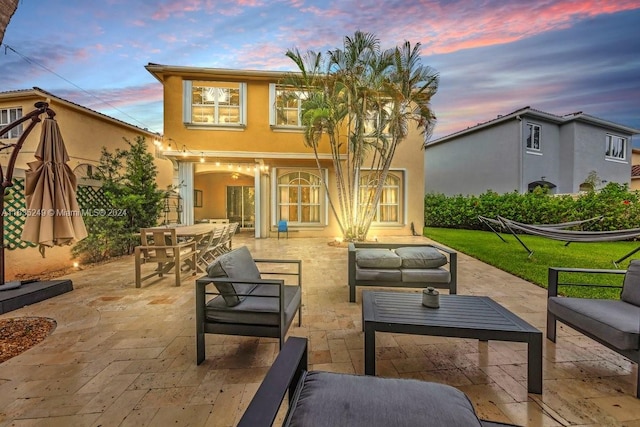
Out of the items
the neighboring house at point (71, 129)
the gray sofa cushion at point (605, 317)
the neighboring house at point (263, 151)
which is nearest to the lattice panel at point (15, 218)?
the neighboring house at point (71, 129)

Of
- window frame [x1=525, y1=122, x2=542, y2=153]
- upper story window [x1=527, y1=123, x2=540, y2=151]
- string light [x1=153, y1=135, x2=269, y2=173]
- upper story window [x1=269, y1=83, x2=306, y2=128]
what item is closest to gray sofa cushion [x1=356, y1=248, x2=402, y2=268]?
string light [x1=153, y1=135, x2=269, y2=173]

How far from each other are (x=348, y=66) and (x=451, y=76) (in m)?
7.42

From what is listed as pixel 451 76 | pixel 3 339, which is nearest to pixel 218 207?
pixel 3 339

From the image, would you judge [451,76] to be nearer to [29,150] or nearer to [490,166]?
[490,166]

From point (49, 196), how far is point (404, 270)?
4592 millimetres

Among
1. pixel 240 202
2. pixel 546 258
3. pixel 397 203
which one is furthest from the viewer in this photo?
pixel 240 202

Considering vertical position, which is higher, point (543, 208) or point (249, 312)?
point (543, 208)

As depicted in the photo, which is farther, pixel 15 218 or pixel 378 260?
pixel 15 218

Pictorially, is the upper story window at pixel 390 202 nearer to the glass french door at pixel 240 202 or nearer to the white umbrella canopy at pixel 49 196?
the glass french door at pixel 240 202

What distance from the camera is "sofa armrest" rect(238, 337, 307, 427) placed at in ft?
2.80

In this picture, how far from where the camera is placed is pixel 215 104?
961cm

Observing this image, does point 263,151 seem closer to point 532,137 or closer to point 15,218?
point 15,218

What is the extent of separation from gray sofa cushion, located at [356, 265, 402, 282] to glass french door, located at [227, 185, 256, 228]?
1030cm

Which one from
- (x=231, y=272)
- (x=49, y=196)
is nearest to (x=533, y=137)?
(x=231, y=272)
